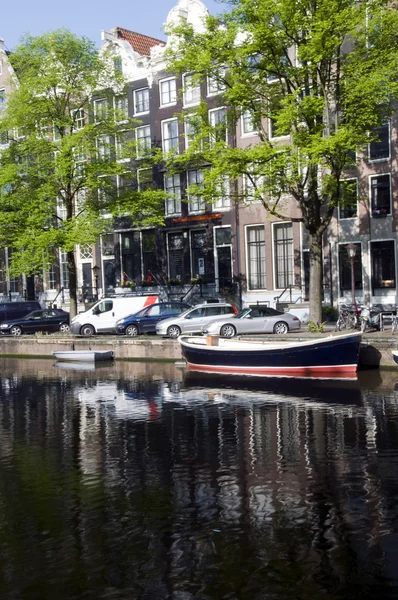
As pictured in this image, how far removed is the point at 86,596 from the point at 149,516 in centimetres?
282

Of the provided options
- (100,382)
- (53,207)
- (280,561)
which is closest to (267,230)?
(53,207)

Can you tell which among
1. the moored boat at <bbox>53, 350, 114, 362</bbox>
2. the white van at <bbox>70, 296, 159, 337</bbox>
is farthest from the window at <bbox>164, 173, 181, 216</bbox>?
the moored boat at <bbox>53, 350, 114, 362</bbox>

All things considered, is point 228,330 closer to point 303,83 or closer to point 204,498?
point 303,83

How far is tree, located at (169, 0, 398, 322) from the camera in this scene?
1126 inches

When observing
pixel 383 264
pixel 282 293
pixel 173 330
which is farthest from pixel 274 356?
pixel 282 293

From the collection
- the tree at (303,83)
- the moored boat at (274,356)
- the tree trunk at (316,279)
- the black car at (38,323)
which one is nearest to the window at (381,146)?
the tree at (303,83)

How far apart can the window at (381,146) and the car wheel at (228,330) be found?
445 inches

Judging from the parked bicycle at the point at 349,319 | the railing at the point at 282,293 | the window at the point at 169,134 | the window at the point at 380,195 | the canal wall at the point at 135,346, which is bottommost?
the canal wall at the point at 135,346

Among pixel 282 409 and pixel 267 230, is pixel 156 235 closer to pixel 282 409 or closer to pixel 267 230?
pixel 267 230

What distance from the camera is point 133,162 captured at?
4812cm

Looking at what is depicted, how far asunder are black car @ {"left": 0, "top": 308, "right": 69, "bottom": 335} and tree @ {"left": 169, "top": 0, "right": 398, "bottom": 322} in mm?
14843

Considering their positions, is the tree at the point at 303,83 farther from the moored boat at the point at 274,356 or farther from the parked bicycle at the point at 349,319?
the moored boat at the point at 274,356

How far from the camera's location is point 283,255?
42188 mm

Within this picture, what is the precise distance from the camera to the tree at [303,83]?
2859 cm
